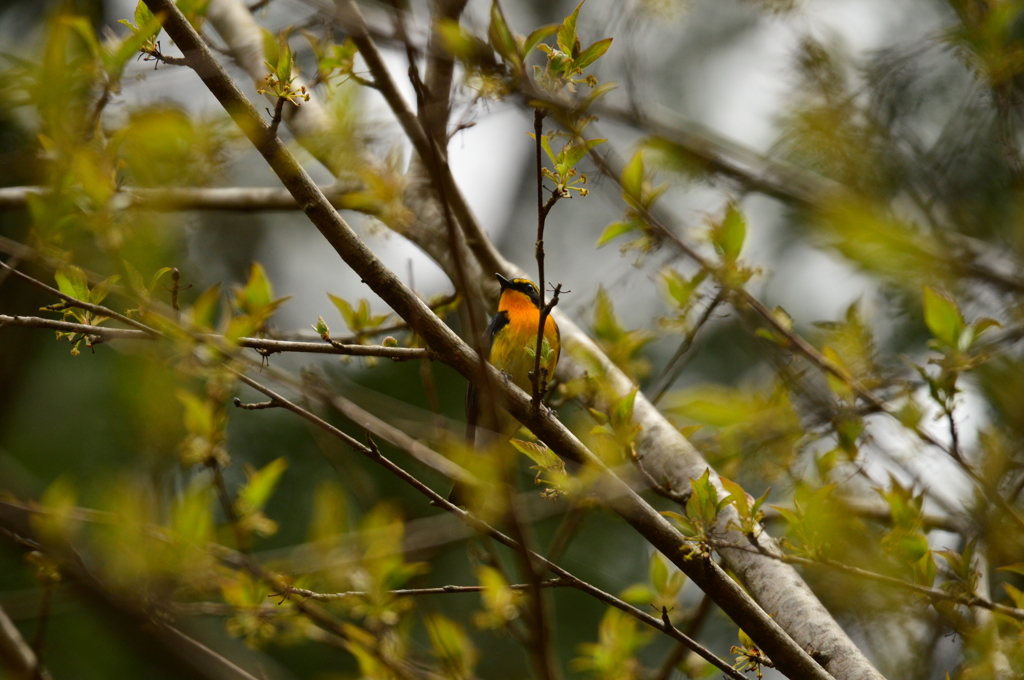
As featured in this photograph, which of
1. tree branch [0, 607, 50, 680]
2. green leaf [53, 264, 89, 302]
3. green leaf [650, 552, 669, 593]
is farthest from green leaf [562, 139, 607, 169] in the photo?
tree branch [0, 607, 50, 680]

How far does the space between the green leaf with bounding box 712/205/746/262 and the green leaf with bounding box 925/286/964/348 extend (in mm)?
570

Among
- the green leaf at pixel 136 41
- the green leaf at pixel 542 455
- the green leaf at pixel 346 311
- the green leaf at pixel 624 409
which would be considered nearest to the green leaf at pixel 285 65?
the green leaf at pixel 136 41

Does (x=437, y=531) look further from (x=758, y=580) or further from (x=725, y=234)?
(x=725, y=234)

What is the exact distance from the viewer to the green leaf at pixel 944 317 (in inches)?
74.8

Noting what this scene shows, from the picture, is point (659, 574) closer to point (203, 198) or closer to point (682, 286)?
point (682, 286)

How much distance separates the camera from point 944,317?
191cm

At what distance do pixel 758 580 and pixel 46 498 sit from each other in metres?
2.34

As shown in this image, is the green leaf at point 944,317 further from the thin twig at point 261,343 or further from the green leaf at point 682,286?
the thin twig at point 261,343

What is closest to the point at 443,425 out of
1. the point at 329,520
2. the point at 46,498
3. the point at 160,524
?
the point at 329,520

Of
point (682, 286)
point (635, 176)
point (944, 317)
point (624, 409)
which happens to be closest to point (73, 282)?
point (624, 409)

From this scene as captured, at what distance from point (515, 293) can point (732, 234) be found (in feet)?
8.09

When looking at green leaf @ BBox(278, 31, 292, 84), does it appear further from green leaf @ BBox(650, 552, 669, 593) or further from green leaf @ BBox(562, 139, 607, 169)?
green leaf @ BBox(650, 552, 669, 593)

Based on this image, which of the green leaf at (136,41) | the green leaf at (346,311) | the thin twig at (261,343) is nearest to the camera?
the thin twig at (261,343)

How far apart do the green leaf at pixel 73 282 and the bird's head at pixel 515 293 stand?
2.03m
